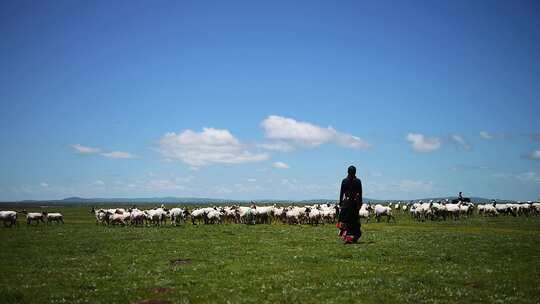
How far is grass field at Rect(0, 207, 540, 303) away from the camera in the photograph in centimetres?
1232

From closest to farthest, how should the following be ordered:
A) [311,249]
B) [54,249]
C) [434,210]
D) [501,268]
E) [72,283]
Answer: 1. [72,283]
2. [501,268]
3. [311,249]
4. [54,249]
5. [434,210]

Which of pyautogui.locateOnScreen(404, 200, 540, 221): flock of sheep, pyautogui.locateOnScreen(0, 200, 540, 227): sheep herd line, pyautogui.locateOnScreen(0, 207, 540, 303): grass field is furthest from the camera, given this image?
pyautogui.locateOnScreen(404, 200, 540, 221): flock of sheep

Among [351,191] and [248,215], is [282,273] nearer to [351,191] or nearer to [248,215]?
[351,191]

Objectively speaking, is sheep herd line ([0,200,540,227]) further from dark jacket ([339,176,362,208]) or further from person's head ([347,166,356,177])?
person's head ([347,166,356,177])

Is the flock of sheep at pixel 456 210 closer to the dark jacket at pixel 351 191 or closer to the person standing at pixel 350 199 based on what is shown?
the person standing at pixel 350 199

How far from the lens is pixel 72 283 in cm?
1467

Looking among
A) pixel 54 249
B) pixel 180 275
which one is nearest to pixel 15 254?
pixel 54 249

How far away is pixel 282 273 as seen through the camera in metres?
15.4

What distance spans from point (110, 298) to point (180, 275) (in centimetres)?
353

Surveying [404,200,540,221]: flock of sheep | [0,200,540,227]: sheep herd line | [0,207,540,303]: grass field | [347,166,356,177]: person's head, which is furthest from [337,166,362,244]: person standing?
[404,200,540,221]: flock of sheep

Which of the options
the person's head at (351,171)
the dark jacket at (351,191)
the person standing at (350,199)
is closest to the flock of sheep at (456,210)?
the person standing at (350,199)

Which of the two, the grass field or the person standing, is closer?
the grass field

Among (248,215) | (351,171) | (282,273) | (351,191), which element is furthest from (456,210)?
(282,273)

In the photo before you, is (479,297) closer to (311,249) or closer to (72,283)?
(311,249)
